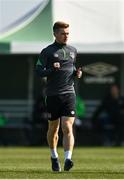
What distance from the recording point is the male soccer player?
1191 cm

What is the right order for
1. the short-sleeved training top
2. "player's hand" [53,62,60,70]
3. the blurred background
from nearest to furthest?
"player's hand" [53,62,60,70], the short-sleeved training top, the blurred background

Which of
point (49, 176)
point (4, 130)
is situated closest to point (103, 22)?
point (4, 130)

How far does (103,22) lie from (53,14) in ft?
5.39

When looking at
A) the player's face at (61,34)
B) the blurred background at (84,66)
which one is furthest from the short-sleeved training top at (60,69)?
the blurred background at (84,66)

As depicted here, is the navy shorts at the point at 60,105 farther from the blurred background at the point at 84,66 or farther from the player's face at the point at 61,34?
the blurred background at the point at 84,66

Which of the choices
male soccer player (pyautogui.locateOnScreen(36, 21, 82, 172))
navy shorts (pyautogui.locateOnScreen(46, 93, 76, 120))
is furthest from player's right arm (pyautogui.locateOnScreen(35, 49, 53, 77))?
navy shorts (pyautogui.locateOnScreen(46, 93, 76, 120))

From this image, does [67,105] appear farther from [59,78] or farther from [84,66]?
[84,66]

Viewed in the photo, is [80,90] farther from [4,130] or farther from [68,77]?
[68,77]

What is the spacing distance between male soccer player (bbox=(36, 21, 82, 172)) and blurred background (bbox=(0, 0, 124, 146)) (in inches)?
419

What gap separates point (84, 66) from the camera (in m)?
26.0

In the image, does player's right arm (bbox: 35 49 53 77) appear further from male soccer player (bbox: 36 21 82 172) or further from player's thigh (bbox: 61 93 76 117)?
player's thigh (bbox: 61 93 76 117)

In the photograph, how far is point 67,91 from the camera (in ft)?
39.4

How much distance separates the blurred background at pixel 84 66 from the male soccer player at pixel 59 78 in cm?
1065

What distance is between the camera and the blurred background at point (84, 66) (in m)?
23.0
